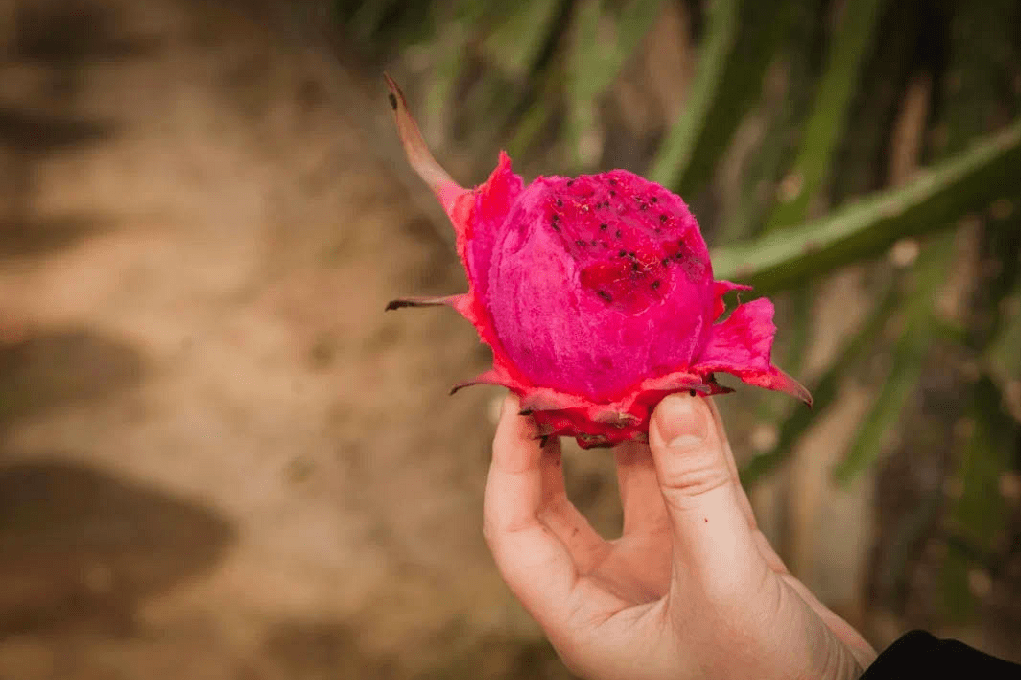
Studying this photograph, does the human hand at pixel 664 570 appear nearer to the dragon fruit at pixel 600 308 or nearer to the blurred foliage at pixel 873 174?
the dragon fruit at pixel 600 308

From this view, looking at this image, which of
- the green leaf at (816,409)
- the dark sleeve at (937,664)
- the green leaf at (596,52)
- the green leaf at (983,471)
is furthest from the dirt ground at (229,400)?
the dark sleeve at (937,664)

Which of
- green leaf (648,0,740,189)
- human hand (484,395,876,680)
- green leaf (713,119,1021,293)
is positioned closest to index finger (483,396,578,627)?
human hand (484,395,876,680)

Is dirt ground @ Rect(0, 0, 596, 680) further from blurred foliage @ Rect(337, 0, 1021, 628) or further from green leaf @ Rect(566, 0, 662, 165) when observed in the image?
green leaf @ Rect(566, 0, 662, 165)

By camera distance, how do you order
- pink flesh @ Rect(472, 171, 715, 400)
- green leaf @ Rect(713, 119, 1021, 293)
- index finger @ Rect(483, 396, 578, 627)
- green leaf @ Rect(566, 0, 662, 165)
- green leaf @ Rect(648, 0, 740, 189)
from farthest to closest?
green leaf @ Rect(566, 0, 662, 165) → green leaf @ Rect(648, 0, 740, 189) → green leaf @ Rect(713, 119, 1021, 293) → index finger @ Rect(483, 396, 578, 627) → pink flesh @ Rect(472, 171, 715, 400)

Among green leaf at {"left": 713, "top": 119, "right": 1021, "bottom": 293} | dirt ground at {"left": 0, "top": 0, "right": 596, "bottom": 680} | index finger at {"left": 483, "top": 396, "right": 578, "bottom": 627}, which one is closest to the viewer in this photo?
index finger at {"left": 483, "top": 396, "right": 578, "bottom": 627}

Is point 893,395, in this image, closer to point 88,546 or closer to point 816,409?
point 816,409

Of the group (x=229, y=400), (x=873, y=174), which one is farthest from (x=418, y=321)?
(x=873, y=174)
